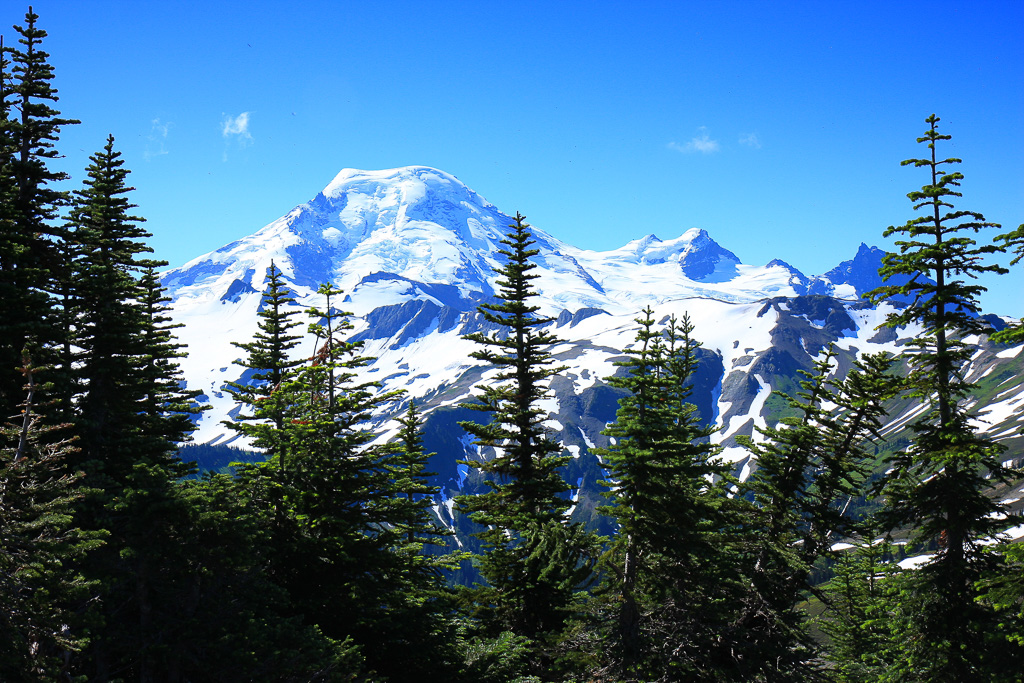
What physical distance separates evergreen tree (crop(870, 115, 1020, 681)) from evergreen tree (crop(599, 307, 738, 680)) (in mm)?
6821

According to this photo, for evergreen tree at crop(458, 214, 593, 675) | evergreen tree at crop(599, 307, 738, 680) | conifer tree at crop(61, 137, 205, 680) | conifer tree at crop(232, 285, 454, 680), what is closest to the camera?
conifer tree at crop(61, 137, 205, 680)

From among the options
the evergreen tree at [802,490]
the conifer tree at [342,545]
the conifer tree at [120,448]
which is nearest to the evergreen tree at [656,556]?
the evergreen tree at [802,490]

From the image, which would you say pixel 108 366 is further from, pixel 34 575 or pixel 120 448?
pixel 34 575

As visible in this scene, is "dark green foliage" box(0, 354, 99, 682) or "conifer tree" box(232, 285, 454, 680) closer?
"dark green foliage" box(0, 354, 99, 682)

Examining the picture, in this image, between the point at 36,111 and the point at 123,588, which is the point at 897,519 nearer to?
the point at 123,588

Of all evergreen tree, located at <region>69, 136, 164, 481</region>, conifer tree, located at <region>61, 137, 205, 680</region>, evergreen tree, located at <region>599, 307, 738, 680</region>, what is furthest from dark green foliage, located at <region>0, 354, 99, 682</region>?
evergreen tree, located at <region>599, 307, 738, 680</region>

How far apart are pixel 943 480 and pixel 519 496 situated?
15319 millimetres

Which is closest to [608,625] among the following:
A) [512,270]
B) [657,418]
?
[657,418]

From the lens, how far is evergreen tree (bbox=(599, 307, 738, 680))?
1956cm

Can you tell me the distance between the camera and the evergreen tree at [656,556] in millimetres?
19562

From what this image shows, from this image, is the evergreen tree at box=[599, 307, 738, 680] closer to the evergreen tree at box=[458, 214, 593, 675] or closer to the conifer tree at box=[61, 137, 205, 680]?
the evergreen tree at box=[458, 214, 593, 675]

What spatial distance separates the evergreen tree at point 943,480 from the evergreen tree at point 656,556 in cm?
682

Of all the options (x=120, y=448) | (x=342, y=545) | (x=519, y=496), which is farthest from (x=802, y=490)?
(x=120, y=448)

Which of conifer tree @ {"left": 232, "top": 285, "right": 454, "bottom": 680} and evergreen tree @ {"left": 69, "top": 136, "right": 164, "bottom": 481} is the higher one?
evergreen tree @ {"left": 69, "top": 136, "right": 164, "bottom": 481}
